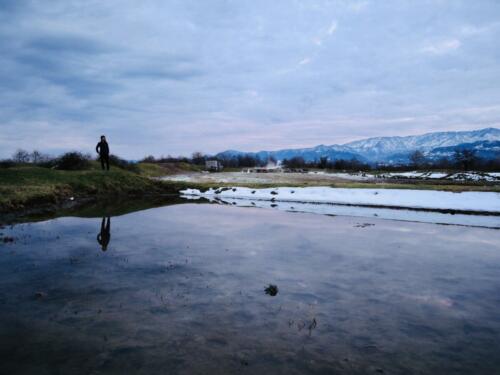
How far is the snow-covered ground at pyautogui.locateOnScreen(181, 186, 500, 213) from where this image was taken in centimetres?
2512

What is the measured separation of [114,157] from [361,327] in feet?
192

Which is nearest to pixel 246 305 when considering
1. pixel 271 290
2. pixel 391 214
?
pixel 271 290

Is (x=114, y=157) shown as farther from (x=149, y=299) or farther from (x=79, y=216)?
(x=149, y=299)

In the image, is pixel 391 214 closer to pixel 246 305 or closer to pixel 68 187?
pixel 246 305

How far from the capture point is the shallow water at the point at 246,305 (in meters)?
5.70

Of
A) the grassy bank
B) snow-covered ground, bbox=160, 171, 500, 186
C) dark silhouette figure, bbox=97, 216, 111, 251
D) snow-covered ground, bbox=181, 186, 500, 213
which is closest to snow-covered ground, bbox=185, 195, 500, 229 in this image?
snow-covered ground, bbox=181, 186, 500, 213

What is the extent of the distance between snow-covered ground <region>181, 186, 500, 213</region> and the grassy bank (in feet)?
Result: 15.6

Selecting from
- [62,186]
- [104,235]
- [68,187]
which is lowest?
[104,235]

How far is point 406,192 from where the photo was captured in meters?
29.8

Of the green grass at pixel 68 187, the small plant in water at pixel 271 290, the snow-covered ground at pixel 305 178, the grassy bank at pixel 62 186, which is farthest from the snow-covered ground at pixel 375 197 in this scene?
the small plant in water at pixel 271 290

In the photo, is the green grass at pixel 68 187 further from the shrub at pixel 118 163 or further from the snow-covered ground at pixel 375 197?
the shrub at pixel 118 163

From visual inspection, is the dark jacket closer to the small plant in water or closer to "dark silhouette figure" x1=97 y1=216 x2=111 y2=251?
"dark silhouette figure" x1=97 y1=216 x2=111 y2=251

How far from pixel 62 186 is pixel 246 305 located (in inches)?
998

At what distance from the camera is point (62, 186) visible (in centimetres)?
2788
